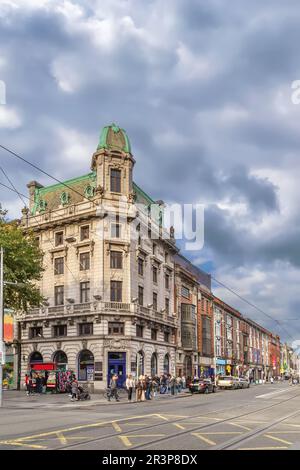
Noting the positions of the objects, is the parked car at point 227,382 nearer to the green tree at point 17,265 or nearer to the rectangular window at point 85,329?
the rectangular window at point 85,329

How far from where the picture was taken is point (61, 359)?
177 feet

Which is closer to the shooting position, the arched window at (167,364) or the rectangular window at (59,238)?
the rectangular window at (59,238)

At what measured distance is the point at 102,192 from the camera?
53.2m

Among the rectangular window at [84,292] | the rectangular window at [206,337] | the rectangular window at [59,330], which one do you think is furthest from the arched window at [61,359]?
the rectangular window at [206,337]

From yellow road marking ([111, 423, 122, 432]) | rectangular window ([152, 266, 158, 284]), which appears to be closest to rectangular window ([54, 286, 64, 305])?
rectangular window ([152, 266, 158, 284])

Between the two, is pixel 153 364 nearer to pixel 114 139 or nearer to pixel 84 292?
pixel 84 292

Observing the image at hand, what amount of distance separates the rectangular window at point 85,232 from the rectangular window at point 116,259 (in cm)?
312

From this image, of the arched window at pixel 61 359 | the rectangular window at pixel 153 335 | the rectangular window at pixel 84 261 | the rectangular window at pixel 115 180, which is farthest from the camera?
the rectangular window at pixel 153 335

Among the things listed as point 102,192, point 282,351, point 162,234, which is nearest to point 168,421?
point 102,192

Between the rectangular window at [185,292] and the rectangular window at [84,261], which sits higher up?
the rectangular window at [84,261]

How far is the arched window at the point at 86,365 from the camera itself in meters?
50.9

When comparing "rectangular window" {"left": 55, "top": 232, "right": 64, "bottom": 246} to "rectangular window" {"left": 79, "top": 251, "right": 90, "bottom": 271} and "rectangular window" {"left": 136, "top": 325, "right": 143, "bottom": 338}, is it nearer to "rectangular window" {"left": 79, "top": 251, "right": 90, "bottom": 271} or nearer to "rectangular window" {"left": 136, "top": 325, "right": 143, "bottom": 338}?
"rectangular window" {"left": 79, "top": 251, "right": 90, "bottom": 271}
